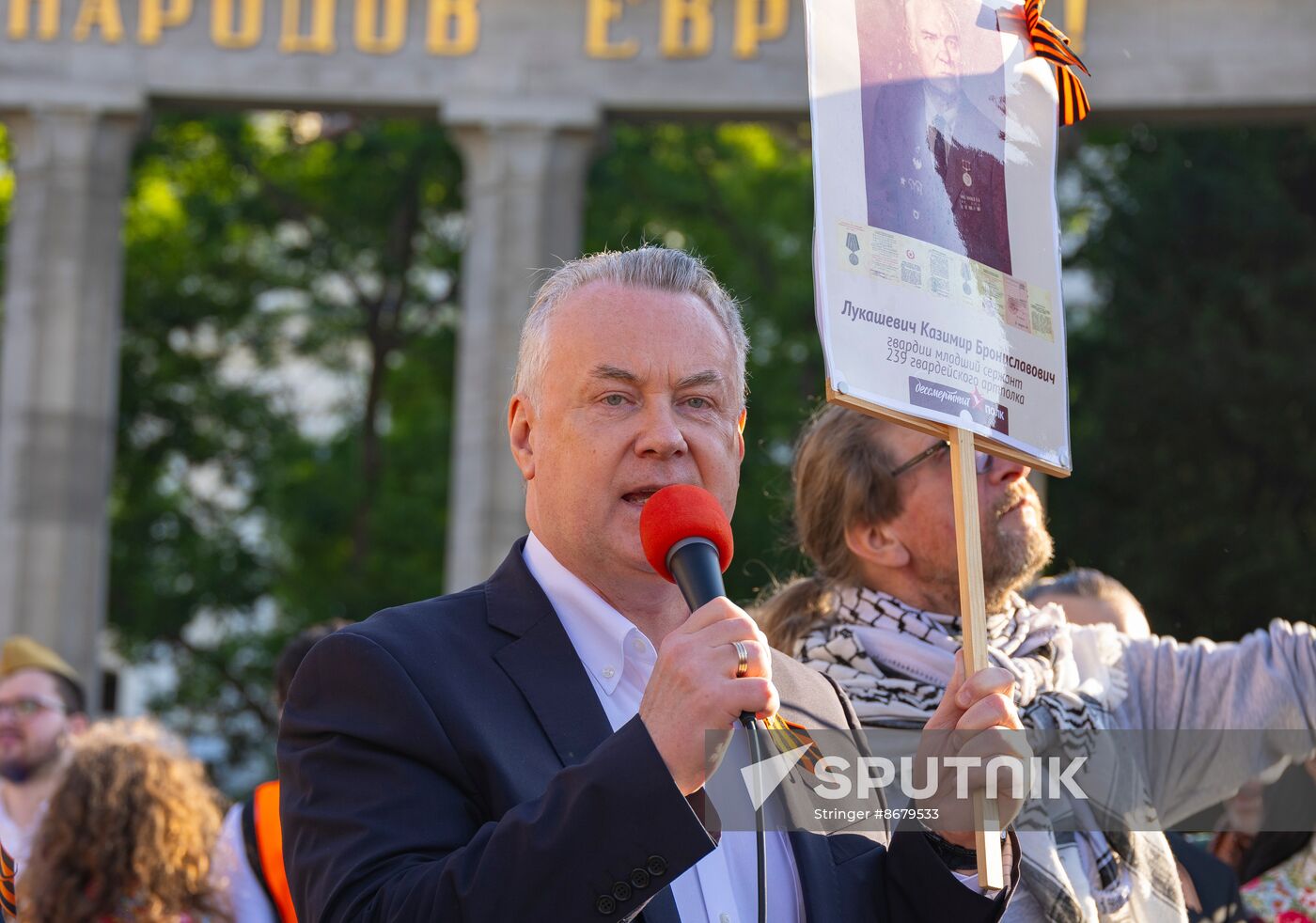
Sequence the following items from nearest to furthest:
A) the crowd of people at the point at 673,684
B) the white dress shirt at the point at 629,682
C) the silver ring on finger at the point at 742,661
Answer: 1. the silver ring on finger at the point at 742,661
2. the crowd of people at the point at 673,684
3. the white dress shirt at the point at 629,682

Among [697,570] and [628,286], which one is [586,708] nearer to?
[697,570]

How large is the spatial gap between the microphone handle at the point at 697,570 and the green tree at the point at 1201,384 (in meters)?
19.0

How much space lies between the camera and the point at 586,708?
314 cm

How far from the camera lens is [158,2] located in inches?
620

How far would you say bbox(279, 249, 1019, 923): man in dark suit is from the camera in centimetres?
268

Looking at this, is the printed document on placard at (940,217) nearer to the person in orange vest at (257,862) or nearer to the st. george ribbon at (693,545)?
the st. george ribbon at (693,545)

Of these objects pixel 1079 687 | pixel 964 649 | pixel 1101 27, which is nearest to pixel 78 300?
pixel 1101 27

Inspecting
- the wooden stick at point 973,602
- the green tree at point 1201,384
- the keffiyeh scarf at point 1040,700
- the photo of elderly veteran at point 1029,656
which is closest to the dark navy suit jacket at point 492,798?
the wooden stick at point 973,602

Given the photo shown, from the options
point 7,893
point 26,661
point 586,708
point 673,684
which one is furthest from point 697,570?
point 26,661

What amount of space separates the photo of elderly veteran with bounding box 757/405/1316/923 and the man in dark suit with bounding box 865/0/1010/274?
4.02 feet

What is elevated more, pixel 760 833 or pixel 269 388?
pixel 760 833

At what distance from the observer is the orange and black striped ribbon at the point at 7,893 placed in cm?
602

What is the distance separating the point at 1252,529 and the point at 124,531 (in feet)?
49.5

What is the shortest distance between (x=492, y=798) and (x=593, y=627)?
443 mm
